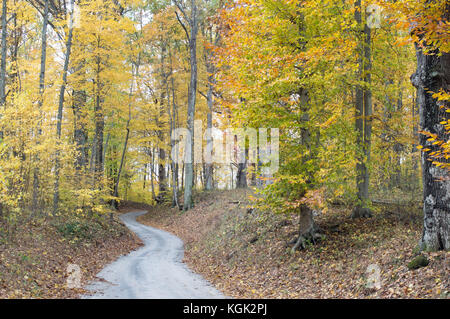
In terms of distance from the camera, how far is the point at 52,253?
1078 centimetres

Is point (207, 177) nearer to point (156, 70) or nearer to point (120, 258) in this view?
point (156, 70)

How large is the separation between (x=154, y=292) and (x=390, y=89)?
8960 mm

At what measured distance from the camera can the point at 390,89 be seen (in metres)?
10.2

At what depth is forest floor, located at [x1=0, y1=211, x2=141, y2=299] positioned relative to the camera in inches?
308

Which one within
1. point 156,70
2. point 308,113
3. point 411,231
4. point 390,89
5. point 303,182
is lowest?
point 411,231

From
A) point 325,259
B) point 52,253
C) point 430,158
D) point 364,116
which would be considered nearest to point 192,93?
point 364,116

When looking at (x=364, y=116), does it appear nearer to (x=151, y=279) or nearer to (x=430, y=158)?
(x=430, y=158)

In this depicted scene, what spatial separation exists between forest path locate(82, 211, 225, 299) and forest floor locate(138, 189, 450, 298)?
24.1 inches

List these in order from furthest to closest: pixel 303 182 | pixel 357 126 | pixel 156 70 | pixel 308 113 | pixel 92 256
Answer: pixel 156 70 → pixel 92 256 → pixel 357 126 → pixel 308 113 → pixel 303 182

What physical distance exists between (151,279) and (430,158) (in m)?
7.94

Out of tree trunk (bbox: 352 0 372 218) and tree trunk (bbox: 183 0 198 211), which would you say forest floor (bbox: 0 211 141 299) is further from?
tree trunk (bbox: 352 0 372 218)

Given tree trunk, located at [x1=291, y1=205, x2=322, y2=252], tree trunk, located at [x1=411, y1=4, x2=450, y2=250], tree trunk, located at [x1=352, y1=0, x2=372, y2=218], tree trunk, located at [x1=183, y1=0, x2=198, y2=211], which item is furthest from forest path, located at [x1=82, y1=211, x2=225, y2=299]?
tree trunk, located at [x1=183, y1=0, x2=198, y2=211]
